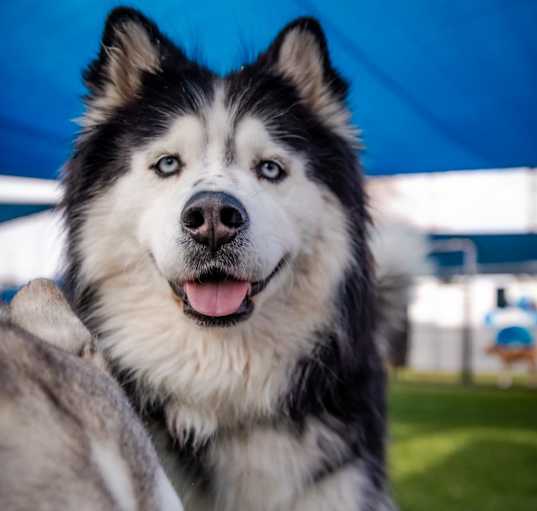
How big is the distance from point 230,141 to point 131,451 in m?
1.26

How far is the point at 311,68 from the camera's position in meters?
2.34

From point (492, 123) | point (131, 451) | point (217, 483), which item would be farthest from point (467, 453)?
point (131, 451)

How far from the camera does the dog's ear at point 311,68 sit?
2.29m

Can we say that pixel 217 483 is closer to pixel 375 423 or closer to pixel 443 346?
pixel 375 423

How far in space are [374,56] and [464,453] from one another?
3.36 meters

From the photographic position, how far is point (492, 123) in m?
3.38

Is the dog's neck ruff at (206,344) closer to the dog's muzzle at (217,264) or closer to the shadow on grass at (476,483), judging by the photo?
the dog's muzzle at (217,264)

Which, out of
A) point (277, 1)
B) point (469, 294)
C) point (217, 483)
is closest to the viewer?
point (217, 483)

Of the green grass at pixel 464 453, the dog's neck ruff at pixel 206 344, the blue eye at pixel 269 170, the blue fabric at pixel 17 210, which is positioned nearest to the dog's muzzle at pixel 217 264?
the dog's neck ruff at pixel 206 344

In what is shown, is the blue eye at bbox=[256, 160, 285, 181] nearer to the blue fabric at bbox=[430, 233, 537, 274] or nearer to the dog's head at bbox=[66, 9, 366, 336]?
the dog's head at bbox=[66, 9, 366, 336]

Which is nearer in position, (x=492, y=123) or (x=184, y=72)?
(x=184, y=72)

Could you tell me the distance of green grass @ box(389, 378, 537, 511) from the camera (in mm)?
3730

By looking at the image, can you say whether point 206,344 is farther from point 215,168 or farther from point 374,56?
point 374,56

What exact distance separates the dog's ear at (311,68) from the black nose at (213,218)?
2.46 feet
